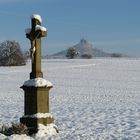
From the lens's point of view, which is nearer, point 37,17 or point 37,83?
point 37,83

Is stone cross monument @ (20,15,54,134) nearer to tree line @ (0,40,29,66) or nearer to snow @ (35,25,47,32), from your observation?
snow @ (35,25,47,32)

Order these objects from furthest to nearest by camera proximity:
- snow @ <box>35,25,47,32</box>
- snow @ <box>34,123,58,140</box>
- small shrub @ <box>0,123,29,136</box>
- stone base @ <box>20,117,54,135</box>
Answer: snow @ <box>35,25,47,32</box> < stone base @ <box>20,117,54,135</box> < snow @ <box>34,123,58,140</box> < small shrub @ <box>0,123,29,136</box>

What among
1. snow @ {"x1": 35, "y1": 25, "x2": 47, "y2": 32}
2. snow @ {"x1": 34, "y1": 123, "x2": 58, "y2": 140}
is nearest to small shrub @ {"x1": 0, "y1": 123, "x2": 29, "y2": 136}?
snow @ {"x1": 34, "y1": 123, "x2": 58, "y2": 140}

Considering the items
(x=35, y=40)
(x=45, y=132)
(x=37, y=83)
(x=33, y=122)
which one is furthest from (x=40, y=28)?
(x=45, y=132)

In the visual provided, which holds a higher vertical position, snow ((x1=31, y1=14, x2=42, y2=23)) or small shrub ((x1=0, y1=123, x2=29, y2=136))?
snow ((x1=31, y1=14, x2=42, y2=23))

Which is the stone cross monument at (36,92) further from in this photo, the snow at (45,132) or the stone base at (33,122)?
the snow at (45,132)

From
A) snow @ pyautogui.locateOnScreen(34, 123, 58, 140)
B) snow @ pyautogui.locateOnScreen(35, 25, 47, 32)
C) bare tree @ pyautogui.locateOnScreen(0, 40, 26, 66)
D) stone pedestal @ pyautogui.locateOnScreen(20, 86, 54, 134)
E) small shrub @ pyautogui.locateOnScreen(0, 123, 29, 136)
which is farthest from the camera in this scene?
bare tree @ pyautogui.locateOnScreen(0, 40, 26, 66)

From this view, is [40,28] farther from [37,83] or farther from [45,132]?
[45,132]

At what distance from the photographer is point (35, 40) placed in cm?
1156

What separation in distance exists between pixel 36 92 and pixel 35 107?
0.38m

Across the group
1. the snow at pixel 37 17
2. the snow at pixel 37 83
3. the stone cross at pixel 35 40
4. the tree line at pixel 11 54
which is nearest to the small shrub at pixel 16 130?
the snow at pixel 37 83

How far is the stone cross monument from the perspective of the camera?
11312 mm

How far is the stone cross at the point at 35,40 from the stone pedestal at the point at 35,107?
0.42 metres

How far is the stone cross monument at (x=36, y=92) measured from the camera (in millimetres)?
11312
